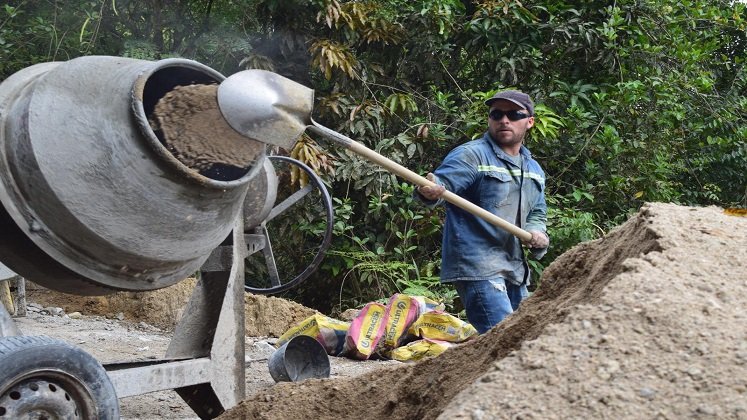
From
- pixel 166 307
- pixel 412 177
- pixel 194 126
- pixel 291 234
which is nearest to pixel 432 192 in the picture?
pixel 412 177

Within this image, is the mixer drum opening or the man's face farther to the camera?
the man's face

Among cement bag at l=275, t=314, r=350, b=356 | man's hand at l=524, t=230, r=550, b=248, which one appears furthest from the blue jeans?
cement bag at l=275, t=314, r=350, b=356

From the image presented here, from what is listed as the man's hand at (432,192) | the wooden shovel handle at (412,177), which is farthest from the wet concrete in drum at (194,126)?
the man's hand at (432,192)

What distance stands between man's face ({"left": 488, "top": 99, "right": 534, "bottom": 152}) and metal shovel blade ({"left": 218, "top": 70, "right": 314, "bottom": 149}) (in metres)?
1.63

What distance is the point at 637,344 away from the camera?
1743 mm

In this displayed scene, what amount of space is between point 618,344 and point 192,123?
5.59ft

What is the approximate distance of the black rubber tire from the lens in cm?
256

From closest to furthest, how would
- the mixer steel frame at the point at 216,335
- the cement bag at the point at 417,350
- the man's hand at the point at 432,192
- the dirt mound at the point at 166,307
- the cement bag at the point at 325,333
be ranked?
the mixer steel frame at the point at 216,335
the man's hand at the point at 432,192
the cement bag at the point at 417,350
the cement bag at the point at 325,333
the dirt mound at the point at 166,307

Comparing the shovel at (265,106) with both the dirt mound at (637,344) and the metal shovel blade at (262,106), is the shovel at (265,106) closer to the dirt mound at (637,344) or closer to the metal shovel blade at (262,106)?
the metal shovel blade at (262,106)

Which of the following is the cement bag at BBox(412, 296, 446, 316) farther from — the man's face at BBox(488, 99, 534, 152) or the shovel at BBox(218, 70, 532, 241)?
the shovel at BBox(218, 70, 532, 241)

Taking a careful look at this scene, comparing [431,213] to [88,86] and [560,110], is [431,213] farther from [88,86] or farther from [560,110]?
[88,86]

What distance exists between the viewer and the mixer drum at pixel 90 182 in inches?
107

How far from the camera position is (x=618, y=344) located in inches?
68.8

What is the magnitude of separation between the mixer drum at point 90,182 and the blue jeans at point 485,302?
162 cm
